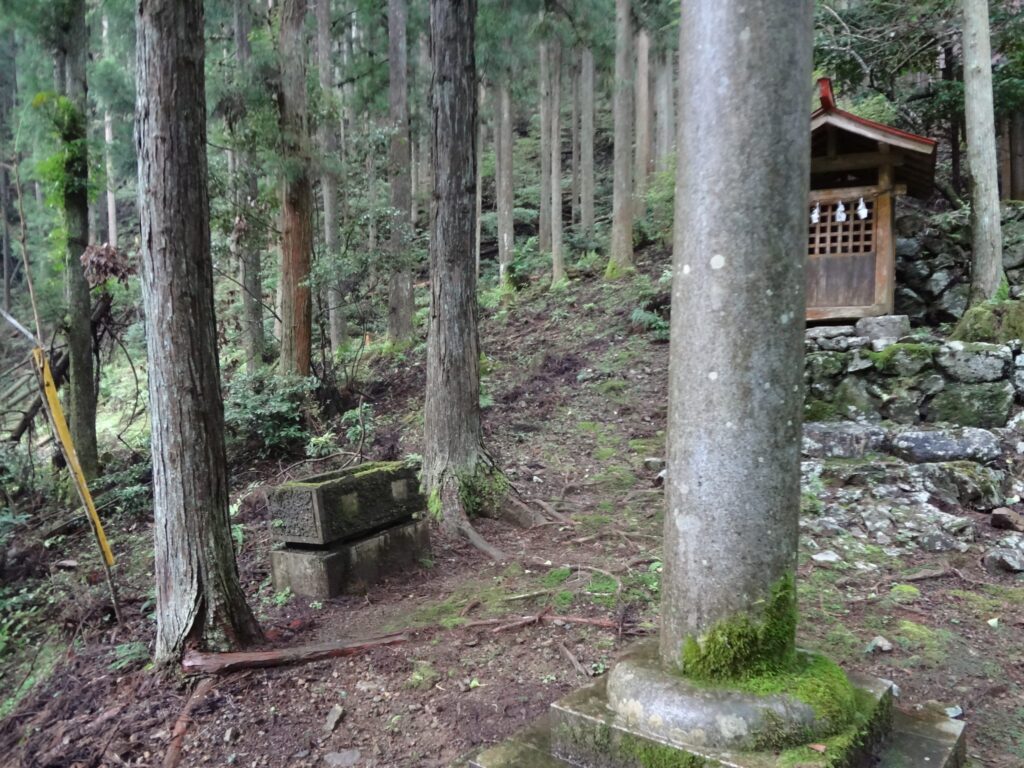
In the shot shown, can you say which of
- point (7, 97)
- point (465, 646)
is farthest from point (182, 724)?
point (7, 97)

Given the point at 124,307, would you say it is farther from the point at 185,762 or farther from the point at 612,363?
the point at 185,762

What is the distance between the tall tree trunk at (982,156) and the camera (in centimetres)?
849

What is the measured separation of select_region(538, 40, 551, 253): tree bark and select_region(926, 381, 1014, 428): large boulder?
14.9 m

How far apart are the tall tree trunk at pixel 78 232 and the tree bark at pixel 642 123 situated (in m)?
13.5

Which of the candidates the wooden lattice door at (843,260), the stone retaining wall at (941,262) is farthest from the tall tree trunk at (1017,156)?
the wooden lattice door at (843,260)

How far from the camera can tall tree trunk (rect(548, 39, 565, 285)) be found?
59.2 feet

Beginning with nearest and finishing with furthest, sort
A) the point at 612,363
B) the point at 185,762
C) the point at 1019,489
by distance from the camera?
1. the point at 185,762
2. the point at 1019,489
3. the point at 612,363

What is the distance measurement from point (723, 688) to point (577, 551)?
369cm

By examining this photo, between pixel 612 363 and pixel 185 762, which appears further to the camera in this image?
pixel 612 363

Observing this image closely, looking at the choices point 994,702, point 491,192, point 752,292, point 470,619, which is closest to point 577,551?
point 470,619

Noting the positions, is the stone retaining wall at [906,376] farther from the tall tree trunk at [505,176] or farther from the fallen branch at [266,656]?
the tall tree trunk at [505,176]

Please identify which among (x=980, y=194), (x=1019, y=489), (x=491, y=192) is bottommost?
(x=1019, y=489)

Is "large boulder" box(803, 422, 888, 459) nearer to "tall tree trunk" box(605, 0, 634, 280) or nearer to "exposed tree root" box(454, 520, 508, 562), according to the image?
"exposed tree root" box(454, 520, 508, 562)

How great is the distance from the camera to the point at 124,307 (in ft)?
37.1
